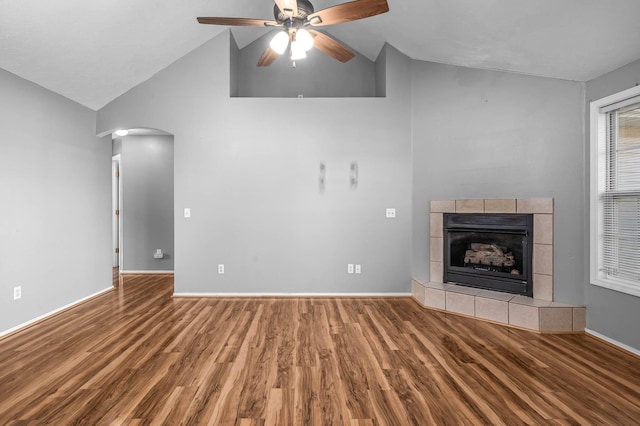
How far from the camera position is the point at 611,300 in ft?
8.96

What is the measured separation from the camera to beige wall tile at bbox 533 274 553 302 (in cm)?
318

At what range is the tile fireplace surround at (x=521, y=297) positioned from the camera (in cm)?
296

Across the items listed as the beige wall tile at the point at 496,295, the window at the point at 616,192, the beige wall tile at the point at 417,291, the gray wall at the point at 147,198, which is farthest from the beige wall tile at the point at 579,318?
the gray wall at the point at 147,198

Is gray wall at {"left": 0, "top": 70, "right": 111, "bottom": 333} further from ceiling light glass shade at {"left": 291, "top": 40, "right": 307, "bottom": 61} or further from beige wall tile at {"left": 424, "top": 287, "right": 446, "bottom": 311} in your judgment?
beige wall tile at {"left": 424, "top": 287, "right": 446, "bottom": 311}

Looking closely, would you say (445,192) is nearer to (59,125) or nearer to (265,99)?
(265,99)

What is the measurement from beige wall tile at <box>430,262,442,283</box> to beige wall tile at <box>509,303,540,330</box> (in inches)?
35.3

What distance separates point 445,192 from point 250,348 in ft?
9.46

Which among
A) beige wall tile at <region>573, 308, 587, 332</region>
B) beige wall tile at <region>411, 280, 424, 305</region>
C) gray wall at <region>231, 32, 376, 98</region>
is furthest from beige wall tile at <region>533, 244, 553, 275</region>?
gray wall at <region>231, 32, 376, 98</region>

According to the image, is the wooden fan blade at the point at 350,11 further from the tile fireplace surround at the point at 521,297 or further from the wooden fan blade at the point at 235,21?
the tile fireplace surround at the point at 521,297

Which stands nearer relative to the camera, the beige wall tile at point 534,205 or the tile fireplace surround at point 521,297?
the tile fireplace surround at point 521,297

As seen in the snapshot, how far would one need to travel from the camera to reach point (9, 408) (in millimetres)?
1824

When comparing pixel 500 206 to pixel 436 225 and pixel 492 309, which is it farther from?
pixel 492 309

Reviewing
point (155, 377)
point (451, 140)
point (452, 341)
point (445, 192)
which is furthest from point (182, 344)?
point (451, 140)

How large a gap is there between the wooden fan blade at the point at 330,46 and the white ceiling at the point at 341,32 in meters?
0.99
